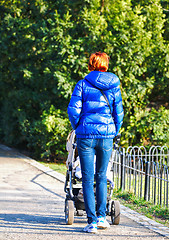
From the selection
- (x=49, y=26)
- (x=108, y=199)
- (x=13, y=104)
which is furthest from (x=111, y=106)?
(x=13, y=104)

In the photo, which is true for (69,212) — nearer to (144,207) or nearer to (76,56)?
(144,207)

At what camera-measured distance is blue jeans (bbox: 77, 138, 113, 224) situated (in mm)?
4914

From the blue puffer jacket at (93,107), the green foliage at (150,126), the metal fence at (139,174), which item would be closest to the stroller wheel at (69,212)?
the metal fence at (139,174)

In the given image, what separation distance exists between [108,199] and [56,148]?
25.1 ft

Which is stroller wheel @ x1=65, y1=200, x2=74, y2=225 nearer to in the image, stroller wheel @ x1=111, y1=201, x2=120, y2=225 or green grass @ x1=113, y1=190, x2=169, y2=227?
stroller wheel @ x1=111, y1=201, x2=120, y2=225

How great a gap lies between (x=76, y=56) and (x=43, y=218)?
6614 mm

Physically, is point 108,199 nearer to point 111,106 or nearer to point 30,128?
point 111,106

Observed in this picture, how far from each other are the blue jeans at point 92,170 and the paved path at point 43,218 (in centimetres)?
30

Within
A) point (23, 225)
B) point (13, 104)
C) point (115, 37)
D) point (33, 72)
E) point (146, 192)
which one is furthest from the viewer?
point (13, 104)

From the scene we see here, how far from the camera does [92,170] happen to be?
4.99 m

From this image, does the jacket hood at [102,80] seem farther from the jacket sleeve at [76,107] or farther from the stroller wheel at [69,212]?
the stroller wheel at [69,212]

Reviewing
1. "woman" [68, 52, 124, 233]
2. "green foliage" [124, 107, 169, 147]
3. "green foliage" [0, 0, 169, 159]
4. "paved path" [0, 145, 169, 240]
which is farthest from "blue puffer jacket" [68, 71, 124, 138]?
"green foliage" [124, 107, 169, 147]

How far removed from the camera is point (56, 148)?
1303 centimetres

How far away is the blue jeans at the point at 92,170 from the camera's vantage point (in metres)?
4.91
